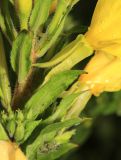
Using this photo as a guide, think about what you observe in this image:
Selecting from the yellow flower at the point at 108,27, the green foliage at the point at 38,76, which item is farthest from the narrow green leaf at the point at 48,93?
the yellow flower at the point at 108,27

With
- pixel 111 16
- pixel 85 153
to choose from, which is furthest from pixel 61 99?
pixel 85 153

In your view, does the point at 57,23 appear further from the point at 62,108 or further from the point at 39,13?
the point at 62,108

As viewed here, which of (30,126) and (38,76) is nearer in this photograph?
(30,126)

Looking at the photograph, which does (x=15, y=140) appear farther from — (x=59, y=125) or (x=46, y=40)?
(x=46, y=40)

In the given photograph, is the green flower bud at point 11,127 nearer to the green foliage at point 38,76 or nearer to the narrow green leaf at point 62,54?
the green foliage at point 38,76

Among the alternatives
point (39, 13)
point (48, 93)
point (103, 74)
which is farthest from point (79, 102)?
point (39, 13)
